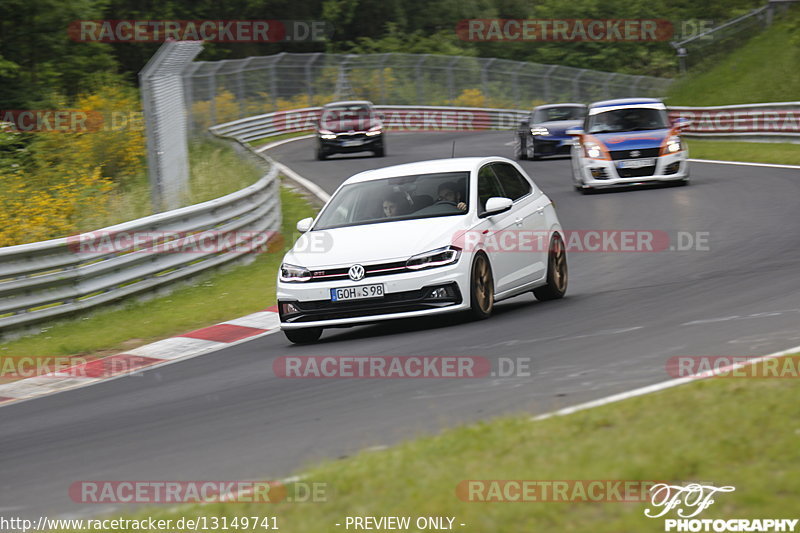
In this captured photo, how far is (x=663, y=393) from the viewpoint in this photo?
6.63m

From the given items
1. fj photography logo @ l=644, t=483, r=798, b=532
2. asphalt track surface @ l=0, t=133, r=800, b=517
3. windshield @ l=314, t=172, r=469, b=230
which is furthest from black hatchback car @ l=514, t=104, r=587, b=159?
fj photography logo @ l=644, t=483, r=798, b=532

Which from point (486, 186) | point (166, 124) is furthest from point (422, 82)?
point (486, 186)

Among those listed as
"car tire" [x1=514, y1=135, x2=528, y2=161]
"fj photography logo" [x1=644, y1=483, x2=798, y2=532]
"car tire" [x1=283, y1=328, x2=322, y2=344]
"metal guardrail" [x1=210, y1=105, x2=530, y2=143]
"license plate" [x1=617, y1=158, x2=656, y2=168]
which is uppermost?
"fj photography logo" [x1=644, y1=483, x2=798, y2=532]

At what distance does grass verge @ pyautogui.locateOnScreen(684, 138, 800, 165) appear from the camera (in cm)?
2746

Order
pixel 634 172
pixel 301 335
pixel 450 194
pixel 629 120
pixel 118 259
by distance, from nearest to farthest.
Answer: pixel 301 335
pixel 450 194
pixel 118 259
pixel 634 172
pixel 629 120

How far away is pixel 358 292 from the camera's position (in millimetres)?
10375

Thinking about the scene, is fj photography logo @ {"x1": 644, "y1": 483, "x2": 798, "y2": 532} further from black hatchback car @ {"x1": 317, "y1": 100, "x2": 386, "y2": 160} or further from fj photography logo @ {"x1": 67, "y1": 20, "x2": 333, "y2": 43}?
fj photography logo @ {"x1": 67, "y1": 20, "x2": 333, "y2": 43}

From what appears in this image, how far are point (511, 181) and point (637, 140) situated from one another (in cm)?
1092

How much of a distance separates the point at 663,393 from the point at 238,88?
43620mm

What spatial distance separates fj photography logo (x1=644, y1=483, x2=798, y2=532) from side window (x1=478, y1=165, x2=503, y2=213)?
21.8 ft

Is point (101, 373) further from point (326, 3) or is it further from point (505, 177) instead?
point (326, 3)

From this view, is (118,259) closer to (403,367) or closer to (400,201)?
(400,201)

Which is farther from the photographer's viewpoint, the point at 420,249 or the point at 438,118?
the point at 438,118

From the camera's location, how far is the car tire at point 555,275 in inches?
480
